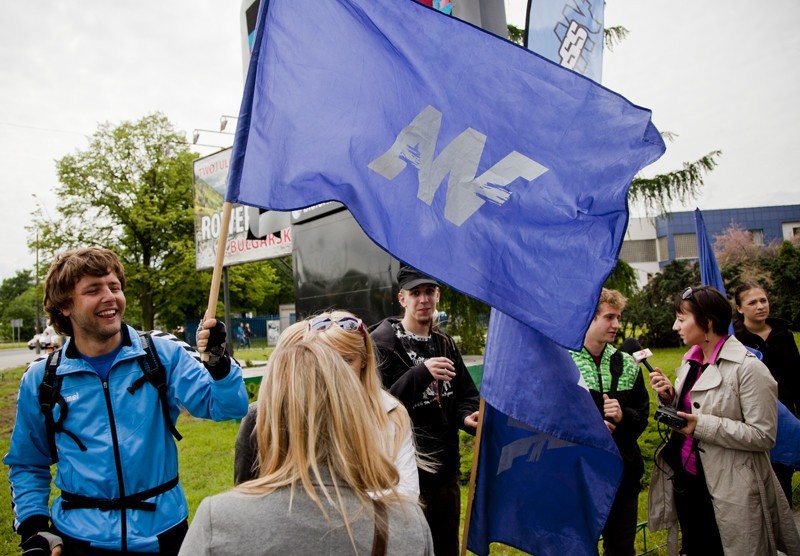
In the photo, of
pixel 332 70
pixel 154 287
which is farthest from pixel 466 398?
pixel 154 287

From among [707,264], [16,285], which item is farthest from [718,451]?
[16,285]

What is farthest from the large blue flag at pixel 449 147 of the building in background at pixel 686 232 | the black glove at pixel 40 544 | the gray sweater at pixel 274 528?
the building in background at pixel 686 232

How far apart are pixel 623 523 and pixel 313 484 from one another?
2717 millimetres

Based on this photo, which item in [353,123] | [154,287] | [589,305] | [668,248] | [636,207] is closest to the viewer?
[589,305]

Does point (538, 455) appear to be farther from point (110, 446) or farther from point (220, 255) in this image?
point (110, 446)

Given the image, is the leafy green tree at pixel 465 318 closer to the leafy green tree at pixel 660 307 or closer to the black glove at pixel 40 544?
the leafy green tree at pixel 660 307

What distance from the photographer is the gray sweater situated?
1234 millimetres

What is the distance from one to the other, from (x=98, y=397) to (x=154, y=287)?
98.0 feet

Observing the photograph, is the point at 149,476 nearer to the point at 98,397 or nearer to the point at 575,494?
the point at 98,397

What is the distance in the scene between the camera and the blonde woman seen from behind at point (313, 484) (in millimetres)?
1250

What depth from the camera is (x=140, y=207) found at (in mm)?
29156

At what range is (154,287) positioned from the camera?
29.8 meters

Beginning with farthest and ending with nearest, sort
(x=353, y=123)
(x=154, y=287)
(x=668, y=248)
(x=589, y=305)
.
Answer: (x=668, y=248)
(x=154, y=287)
(x=353, y=123)
(x=589, y=305)

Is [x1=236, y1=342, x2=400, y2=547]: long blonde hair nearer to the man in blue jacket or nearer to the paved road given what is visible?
the man in blue jacket
